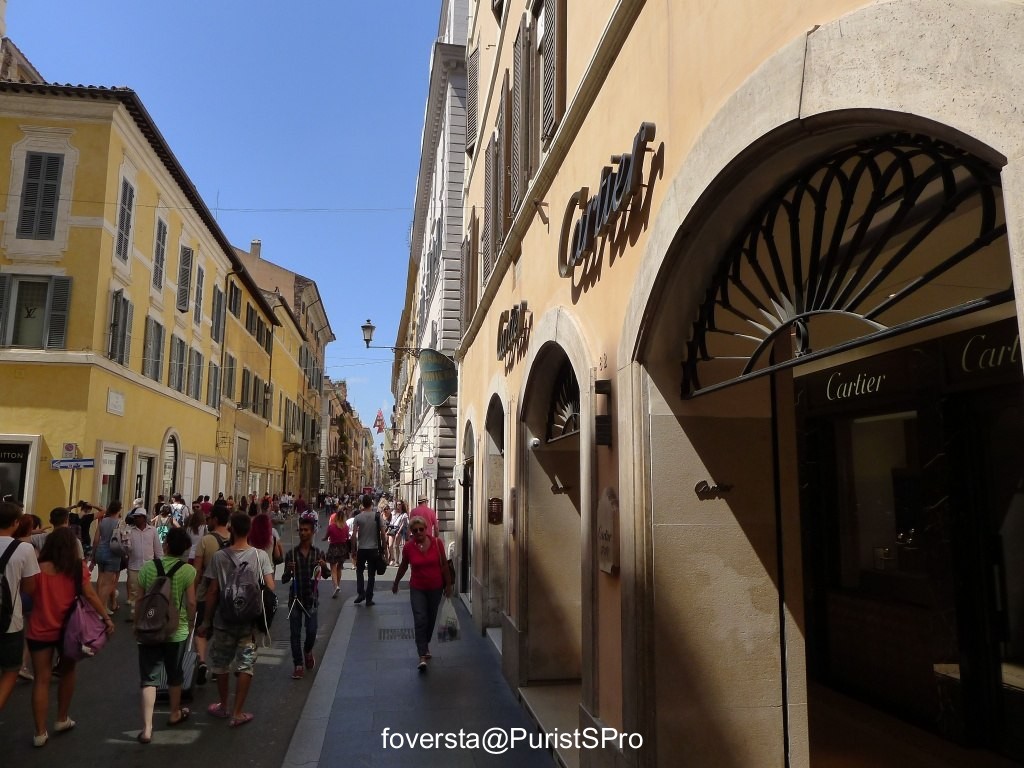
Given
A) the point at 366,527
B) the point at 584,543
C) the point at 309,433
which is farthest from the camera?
the point at 309,433

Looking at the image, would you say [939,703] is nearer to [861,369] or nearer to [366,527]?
[861,369]

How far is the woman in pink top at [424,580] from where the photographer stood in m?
8.80

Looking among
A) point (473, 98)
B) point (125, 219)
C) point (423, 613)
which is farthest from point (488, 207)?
point (125, 219)

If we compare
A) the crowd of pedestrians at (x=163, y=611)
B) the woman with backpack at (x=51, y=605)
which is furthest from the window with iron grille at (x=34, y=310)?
the woman with backpack at (x=51, y=605)

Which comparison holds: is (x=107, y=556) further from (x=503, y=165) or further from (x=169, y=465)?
(x=169, y=465)

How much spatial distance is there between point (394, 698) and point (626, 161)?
5.57m

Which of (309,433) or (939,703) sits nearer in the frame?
(939,703)

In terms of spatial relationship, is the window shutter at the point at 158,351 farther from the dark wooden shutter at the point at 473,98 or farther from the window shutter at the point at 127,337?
the dark wooden shutter at the point at 473,98

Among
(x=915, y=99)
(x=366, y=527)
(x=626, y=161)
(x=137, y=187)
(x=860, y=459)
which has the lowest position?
(x=366, y=527)

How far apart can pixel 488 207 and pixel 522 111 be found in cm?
308

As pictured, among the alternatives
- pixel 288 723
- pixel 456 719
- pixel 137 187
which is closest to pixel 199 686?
pixel 288 723

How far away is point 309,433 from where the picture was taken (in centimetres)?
6419

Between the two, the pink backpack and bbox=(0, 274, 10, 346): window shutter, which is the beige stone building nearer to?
the pink backpack

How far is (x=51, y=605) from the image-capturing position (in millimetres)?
5988
